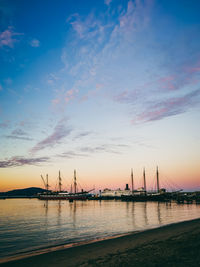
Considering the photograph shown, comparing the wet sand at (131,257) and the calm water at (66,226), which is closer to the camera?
the wet sand at (131,257)

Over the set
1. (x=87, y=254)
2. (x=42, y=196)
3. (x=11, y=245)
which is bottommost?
(x=42, y=196)

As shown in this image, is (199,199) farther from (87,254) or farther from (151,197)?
(87,254)

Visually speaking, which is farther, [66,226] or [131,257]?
[66,226]

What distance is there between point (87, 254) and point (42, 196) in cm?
18659

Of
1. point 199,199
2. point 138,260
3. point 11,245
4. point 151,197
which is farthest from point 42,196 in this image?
point 138,260

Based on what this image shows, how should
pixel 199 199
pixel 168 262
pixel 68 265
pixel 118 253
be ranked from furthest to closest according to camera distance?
pixel 199 199
pixel 118 253
pixel 68 265
pixel 168 262

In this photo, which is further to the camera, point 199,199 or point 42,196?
point 42,196

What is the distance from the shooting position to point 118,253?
1395 centimetres

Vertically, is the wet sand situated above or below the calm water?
above

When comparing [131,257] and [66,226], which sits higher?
[131,257]

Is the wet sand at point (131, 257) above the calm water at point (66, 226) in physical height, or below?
above

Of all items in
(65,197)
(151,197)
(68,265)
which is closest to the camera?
(68,265)

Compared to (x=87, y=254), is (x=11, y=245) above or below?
below

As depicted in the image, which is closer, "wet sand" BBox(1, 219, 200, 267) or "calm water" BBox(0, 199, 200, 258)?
"wet sand" BBox(1, 219, 200, 267)
